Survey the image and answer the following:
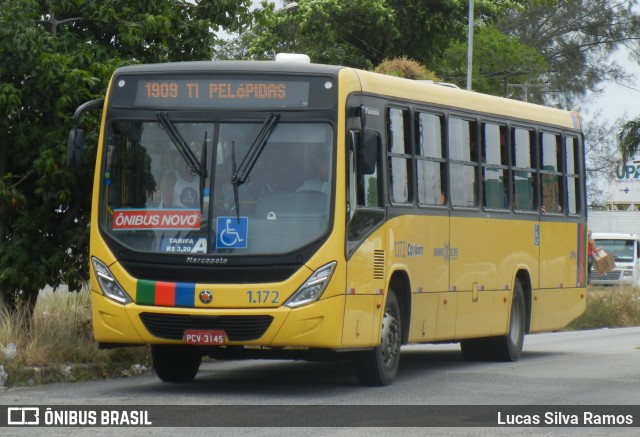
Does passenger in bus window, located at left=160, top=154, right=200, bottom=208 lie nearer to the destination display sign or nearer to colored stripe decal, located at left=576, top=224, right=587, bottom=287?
the destination display sign

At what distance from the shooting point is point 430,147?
54.0 ft

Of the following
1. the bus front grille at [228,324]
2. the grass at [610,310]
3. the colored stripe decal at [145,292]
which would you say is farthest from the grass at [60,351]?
the grass at [610,310]

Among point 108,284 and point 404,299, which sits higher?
point 108,284

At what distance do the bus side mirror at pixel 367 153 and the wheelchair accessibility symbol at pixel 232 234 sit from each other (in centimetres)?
121

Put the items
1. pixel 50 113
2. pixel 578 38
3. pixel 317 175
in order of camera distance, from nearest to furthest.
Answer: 1. pixel 317 175
2. pixel 50 113
3. pixel 578 38

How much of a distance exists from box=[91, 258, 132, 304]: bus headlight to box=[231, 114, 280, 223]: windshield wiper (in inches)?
49.2

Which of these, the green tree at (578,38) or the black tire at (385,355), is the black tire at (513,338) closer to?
the black tire at (385,355)

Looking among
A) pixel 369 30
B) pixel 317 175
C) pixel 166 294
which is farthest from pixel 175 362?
pixel 369 30

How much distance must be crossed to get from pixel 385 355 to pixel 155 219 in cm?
268

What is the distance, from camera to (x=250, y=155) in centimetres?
1392

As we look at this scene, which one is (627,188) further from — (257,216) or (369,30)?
(257,216)

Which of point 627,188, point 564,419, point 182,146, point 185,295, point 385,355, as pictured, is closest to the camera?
point 564,419
